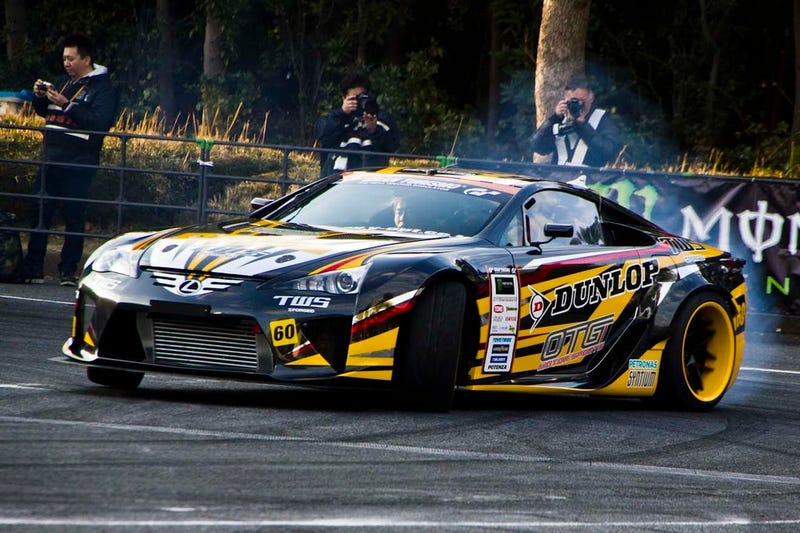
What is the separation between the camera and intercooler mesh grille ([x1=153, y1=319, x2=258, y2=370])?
24.5 feet

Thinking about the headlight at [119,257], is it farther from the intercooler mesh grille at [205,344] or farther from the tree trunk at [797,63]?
the tree trunk at [797,63]

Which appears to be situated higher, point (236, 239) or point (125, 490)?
point (236, 239)

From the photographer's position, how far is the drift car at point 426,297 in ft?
24.5

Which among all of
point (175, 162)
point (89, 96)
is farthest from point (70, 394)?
point (175, 162)

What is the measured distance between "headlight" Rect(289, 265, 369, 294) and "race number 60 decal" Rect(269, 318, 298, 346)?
0.17 metres

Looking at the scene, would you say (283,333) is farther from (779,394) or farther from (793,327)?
(793,327)

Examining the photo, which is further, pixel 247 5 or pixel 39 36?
pixel 39 36

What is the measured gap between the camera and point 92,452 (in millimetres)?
6047

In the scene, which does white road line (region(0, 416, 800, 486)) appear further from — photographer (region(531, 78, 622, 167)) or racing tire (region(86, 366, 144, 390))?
photographer (region(531, 78, 622, 167))

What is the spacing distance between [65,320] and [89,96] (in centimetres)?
423

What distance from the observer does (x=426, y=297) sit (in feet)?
25.2

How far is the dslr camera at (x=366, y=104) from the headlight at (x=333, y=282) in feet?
27.3

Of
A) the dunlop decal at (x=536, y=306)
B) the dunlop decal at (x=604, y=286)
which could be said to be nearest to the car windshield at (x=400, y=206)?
the dunlop decal at (x=536, y=306)

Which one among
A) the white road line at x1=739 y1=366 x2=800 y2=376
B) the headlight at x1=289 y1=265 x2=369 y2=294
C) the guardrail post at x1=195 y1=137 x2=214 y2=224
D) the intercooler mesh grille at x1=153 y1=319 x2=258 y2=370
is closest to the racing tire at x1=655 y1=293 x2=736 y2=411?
the white road line at x1=739 y1=366 x2=800 y2=376
